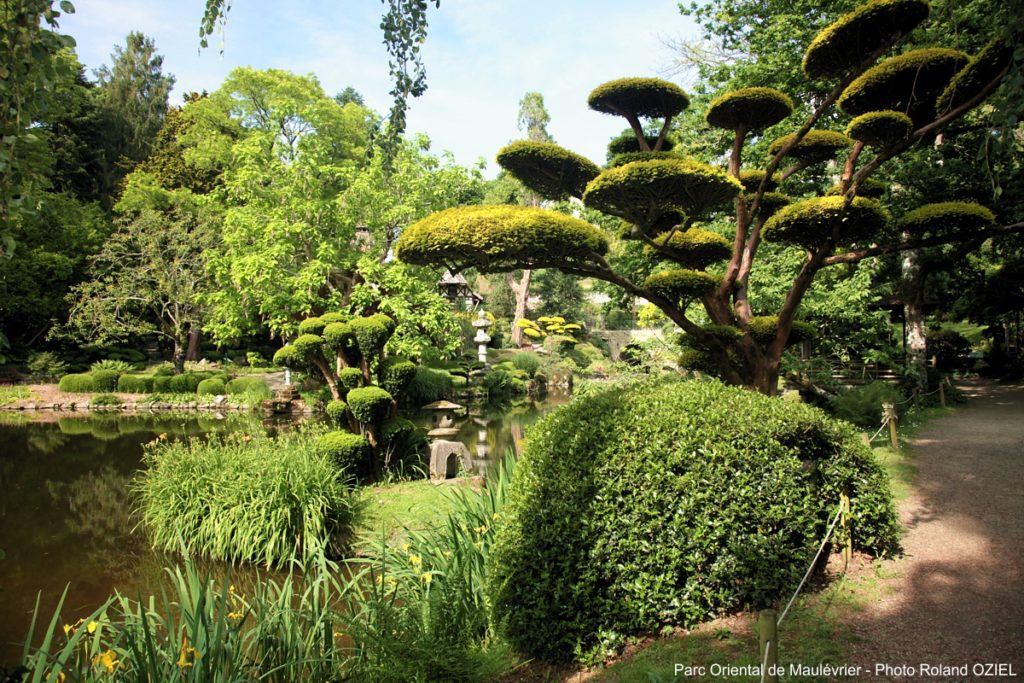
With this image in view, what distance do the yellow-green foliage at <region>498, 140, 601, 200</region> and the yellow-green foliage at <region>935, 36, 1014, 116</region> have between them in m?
3.34

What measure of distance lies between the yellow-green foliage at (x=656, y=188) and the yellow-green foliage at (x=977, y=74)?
6.50 feet

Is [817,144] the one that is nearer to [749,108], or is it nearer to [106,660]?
[749,108]

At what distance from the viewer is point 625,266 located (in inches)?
425

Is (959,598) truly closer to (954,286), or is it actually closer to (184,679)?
(184,679)

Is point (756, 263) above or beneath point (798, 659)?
above

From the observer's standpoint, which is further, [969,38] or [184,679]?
[969,38]

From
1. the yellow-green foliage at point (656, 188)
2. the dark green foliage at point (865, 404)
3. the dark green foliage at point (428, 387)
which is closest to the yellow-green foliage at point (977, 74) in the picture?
the yellow-green foliage at point (656, 188)

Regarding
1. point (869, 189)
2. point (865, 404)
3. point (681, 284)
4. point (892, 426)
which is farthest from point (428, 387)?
point (869, 189)

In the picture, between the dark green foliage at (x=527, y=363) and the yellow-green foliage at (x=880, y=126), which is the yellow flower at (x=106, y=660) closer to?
the yellow-green foliage at (x=880, y=126)

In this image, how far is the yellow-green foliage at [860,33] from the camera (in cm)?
520

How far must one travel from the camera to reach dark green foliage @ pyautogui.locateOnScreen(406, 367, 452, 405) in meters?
17.8

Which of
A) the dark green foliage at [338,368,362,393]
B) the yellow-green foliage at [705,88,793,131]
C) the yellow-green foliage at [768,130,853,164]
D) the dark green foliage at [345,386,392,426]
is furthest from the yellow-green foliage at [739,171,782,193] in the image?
the dark green foliage at [338,368,362,393]

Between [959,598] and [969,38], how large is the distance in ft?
27.1

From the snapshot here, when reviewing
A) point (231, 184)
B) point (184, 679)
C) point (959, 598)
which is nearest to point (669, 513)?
point (959, 598)
